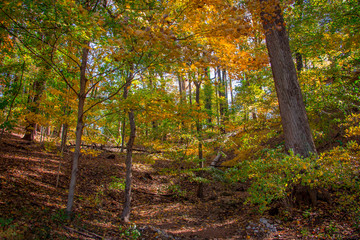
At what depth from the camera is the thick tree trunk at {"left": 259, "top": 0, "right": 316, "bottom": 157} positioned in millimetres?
4773

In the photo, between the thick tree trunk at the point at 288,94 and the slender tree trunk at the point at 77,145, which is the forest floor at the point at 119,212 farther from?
the thick tree trunk at the point at 288,94

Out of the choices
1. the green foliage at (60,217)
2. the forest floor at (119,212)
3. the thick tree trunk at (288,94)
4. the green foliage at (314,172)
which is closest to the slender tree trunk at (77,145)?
the green foliage at (60,217)

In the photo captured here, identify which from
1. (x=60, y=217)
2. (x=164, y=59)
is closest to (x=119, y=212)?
(x=60, y=217)

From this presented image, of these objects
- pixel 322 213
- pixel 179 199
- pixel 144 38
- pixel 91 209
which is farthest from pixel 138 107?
pixel 179 199

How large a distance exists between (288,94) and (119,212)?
5.74 m

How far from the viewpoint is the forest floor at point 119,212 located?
147 inches

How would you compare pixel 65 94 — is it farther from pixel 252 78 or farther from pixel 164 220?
pixel 252 78

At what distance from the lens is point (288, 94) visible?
496 cm

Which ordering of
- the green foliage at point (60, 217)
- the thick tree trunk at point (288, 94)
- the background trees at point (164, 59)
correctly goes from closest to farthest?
the background trees at point (164, 59) < the green foliage at point (60, 217) < the thick tree trunk at point (288, 94)

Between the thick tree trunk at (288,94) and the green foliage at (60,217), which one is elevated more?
the thick tree trunk at (288,94)

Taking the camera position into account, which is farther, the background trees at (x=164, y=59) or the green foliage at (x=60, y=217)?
the green foliage at (x=60, y=217)

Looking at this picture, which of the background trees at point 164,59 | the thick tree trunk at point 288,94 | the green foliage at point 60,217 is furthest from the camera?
the thick tree trunk at point 288,94

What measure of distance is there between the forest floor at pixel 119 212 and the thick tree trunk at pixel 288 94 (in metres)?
1.45

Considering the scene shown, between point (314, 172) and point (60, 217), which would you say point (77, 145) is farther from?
point (314, 172)
